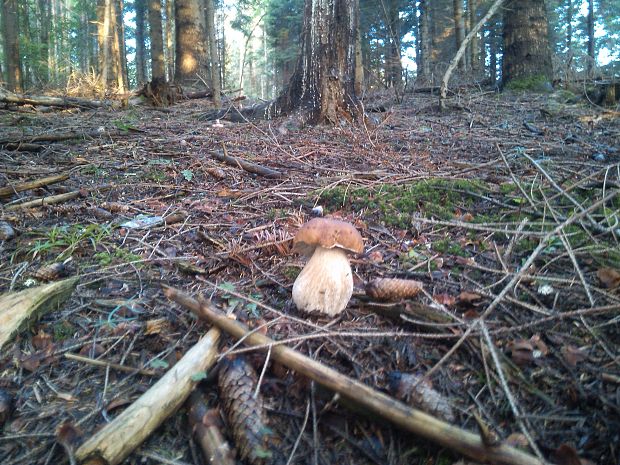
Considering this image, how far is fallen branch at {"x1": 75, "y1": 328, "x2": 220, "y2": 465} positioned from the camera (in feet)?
3.50

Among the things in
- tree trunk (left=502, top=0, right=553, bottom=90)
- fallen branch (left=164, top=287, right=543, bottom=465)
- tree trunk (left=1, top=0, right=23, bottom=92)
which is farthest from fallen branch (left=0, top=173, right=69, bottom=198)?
tree trunk (left=1, top=0, right=23, bottom=92)

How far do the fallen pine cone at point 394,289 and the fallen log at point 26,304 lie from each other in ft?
5.35

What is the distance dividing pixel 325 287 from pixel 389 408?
0.68m

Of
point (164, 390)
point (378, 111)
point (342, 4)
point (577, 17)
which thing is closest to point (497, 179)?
point (164, 390)

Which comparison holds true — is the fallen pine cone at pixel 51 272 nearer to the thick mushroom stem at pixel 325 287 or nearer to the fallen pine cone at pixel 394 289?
the thick mushroom stem at pixel 325 287

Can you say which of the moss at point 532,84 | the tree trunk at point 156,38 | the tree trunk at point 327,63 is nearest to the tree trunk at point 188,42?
the tree trunk at point 156,38

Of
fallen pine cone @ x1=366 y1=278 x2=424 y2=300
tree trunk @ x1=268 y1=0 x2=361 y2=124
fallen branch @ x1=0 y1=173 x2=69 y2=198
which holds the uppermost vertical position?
tree trunk @ x1=268 y1=0 x2=361 y2=124

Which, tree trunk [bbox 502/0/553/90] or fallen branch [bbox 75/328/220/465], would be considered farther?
tree trunk [bbox 502/0/553/90]

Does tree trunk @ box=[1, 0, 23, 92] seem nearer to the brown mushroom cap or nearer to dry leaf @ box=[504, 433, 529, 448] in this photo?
the brown mushroom cap

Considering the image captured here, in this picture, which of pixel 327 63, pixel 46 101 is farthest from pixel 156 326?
pixel 46 101

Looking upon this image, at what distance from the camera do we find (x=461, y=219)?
261 cm

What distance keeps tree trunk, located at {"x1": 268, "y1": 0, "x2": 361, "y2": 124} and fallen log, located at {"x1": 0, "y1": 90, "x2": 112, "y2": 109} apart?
4961 mm

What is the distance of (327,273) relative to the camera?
5.90 feet

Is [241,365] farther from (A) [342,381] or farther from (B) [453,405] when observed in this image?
(B) [453,405]
